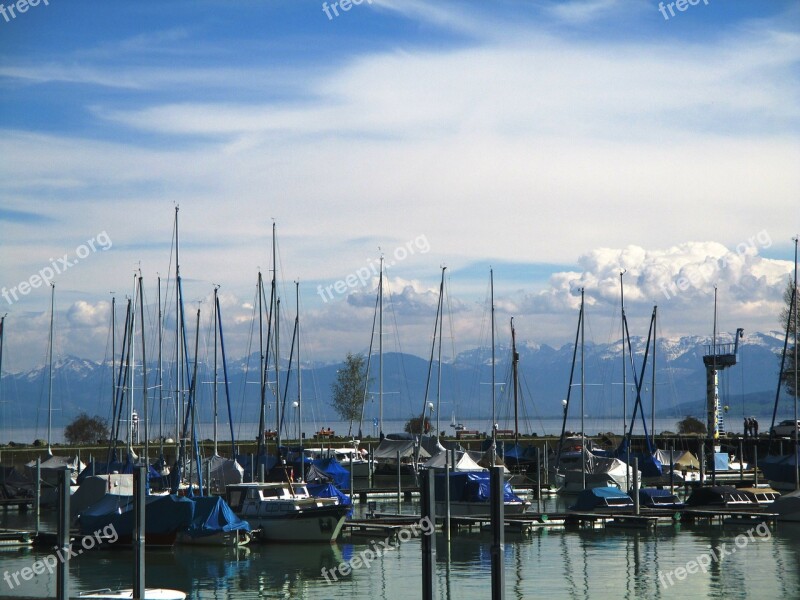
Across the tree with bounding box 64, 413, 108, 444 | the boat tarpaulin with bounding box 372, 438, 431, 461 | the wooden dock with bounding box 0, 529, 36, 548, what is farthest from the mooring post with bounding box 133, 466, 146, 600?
the tree with bounding box 64, 413, 108, 444

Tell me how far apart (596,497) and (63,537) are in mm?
34932

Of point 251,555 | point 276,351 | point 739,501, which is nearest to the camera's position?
point 251,555

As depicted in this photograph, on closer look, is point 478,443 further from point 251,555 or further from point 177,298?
point 251,555

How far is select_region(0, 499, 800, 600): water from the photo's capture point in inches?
1489

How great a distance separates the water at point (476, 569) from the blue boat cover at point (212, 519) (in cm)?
87

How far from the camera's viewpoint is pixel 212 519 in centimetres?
4578

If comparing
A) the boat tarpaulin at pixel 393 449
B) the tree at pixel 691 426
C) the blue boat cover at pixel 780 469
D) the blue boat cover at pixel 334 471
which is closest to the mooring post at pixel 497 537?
the blue boat cover at pixel 334 471

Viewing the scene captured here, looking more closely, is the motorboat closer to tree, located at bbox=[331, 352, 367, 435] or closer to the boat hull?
the boat hull

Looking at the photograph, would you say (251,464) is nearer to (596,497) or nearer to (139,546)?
(596,497)

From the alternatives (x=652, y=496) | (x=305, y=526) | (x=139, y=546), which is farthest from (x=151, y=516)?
(x=652, y=496)

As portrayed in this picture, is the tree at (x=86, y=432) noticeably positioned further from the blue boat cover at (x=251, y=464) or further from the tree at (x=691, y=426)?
the tree at (x=691, y=426)

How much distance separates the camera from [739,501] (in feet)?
183

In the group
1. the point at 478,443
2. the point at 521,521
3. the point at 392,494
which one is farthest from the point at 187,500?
the point at 478,443

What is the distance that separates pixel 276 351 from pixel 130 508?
69.9 feet
